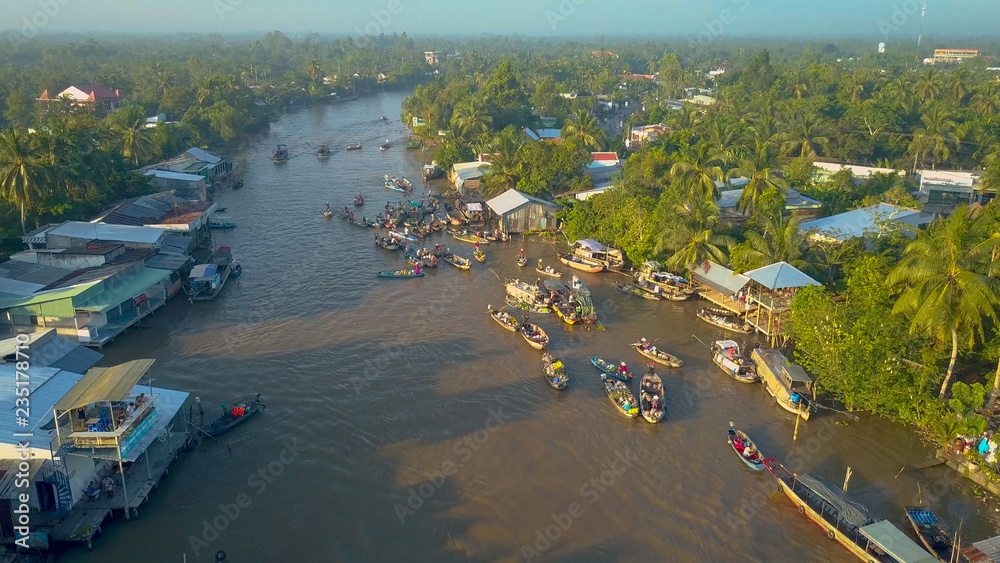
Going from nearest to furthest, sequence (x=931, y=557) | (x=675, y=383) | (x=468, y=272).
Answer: (x=931, y=557), (x=675, y=383), (x=468, y=272)

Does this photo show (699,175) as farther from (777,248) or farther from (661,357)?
(661,357)

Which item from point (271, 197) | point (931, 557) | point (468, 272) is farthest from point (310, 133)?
point (931, 557)

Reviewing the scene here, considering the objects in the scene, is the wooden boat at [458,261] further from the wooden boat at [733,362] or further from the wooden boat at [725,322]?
the wooden boat at [733,362]

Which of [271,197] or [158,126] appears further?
[158,126]

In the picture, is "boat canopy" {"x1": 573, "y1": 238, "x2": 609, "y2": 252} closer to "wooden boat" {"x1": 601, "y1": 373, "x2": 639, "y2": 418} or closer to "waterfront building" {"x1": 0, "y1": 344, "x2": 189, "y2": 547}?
"wooden boat" {"x1": 601, "y1": 373, "x2": 639, "y2": 418}

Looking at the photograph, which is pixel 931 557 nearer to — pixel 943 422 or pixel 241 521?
pixel 943 422

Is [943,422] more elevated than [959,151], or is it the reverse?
[959,151]

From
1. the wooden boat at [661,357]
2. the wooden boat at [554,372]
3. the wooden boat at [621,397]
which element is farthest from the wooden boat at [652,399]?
the wooden boat at [554,372]

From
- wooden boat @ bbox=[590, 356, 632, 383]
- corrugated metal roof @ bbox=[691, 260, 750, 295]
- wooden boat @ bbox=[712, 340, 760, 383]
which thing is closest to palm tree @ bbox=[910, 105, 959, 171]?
corrugated metal roof @ bbox=[691, 260, 750, 295]
